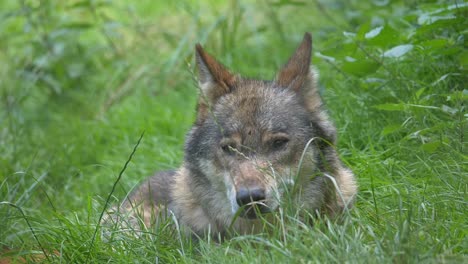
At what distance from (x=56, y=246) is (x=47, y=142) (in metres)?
3.47

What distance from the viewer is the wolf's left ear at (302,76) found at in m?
4.86

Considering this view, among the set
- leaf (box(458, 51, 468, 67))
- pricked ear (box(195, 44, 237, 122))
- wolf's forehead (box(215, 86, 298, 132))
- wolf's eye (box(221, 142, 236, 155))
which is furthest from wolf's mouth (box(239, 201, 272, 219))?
leaf (box(458, 51, 468, 67))

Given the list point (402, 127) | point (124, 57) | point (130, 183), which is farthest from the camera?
point (124, 57)

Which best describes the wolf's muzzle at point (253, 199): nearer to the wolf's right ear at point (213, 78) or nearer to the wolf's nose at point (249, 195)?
the wolf's nose at point (249, 195)

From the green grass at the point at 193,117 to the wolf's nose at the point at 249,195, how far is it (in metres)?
0.21

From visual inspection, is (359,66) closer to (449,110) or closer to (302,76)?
(302,76)

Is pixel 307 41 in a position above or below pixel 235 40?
above

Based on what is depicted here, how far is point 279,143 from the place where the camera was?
14.9 feet

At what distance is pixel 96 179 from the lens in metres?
6.68

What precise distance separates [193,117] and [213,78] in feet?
6.47

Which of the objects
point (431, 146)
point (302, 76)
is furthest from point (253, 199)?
point (431, 146)

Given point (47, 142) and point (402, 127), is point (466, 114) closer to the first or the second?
point (402, 127)

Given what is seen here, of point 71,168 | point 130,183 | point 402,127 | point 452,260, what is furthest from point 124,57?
point 452,260

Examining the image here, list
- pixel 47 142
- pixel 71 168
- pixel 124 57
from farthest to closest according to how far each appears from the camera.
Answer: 1. pixel 124 57
2. pixel 47 142
3. pixel 71 168
